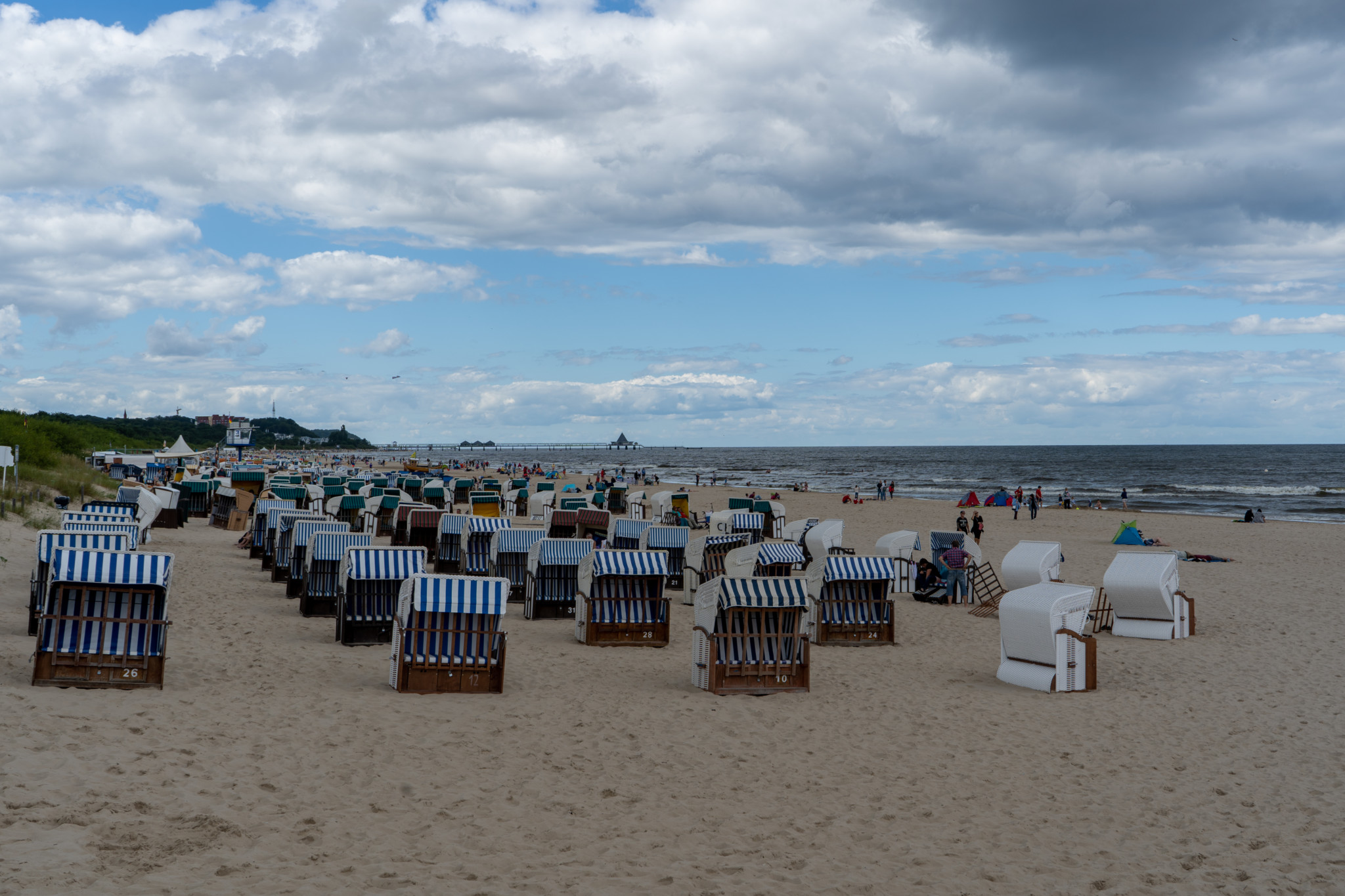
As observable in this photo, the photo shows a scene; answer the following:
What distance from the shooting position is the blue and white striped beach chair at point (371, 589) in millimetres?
11742

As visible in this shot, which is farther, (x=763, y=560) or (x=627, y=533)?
(x=627, y=533)

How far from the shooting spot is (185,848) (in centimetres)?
531

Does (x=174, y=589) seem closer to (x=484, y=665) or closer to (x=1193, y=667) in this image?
(x=484, y=665)

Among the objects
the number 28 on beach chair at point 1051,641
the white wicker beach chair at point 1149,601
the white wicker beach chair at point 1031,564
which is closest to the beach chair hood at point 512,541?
the white wicker beach chair at point 1031,564

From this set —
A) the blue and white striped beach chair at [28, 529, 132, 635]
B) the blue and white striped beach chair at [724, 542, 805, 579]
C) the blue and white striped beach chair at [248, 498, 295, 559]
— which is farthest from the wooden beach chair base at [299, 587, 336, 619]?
the blue and white striped beach chair at [248, 498, 295, 559]

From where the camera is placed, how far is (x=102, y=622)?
8.74m

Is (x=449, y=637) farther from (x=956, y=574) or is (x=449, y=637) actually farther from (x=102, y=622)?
(x=956, y=574)

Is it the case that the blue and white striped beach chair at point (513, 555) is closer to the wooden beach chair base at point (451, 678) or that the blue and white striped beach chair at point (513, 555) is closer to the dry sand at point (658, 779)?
the dry sand at point (658, 779)

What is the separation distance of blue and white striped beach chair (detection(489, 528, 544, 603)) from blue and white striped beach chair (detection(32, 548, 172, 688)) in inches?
303

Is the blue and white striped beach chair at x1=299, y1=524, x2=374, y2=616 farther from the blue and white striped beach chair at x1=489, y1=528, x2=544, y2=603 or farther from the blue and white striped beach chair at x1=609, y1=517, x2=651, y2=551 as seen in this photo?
the blue and white striped beach chair at x1=609, y1=517, x2=651, y2=551

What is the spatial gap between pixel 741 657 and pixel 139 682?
5.76 m

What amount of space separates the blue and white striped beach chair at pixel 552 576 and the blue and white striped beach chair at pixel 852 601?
3.67 m

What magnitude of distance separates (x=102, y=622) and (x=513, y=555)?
27.2 feet

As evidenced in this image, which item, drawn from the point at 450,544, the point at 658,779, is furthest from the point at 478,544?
the point at 658,779
